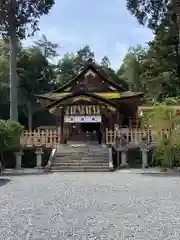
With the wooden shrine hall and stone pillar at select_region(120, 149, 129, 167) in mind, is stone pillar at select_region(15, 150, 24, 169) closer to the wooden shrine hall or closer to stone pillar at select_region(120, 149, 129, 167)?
the wooden shrine hall

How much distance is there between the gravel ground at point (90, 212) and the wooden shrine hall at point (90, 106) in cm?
1129

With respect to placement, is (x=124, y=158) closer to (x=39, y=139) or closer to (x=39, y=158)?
(x=39, y=158)

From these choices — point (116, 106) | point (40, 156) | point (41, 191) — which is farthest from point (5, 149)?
point (41, 191)

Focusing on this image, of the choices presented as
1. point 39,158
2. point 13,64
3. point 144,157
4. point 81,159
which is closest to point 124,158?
point 144,157

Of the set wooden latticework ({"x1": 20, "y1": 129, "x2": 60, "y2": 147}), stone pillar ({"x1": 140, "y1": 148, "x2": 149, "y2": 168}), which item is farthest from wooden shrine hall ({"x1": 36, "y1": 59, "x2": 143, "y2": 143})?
stone pillar ({"x1": 140, "y1": 148, "x2": 149, "y2": 168})

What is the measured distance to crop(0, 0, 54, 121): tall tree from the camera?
25.5 m

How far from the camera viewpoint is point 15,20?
26047 mm

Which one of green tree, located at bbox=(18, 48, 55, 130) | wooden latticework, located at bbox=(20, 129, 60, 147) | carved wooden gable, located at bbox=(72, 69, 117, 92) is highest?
green tree, located at bbox=(18, 48, 55, 130)

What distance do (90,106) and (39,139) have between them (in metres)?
3.48

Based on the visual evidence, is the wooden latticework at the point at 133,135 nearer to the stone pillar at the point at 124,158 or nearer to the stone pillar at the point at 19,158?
the stone pillar at the point at 124,158

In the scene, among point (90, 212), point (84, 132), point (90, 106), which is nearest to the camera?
point (90, 212)

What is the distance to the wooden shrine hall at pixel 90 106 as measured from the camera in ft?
76.9

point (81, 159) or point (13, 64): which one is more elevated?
point (13, 64)

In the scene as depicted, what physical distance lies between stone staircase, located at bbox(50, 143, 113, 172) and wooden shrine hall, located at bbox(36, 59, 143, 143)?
2057 millimetres
